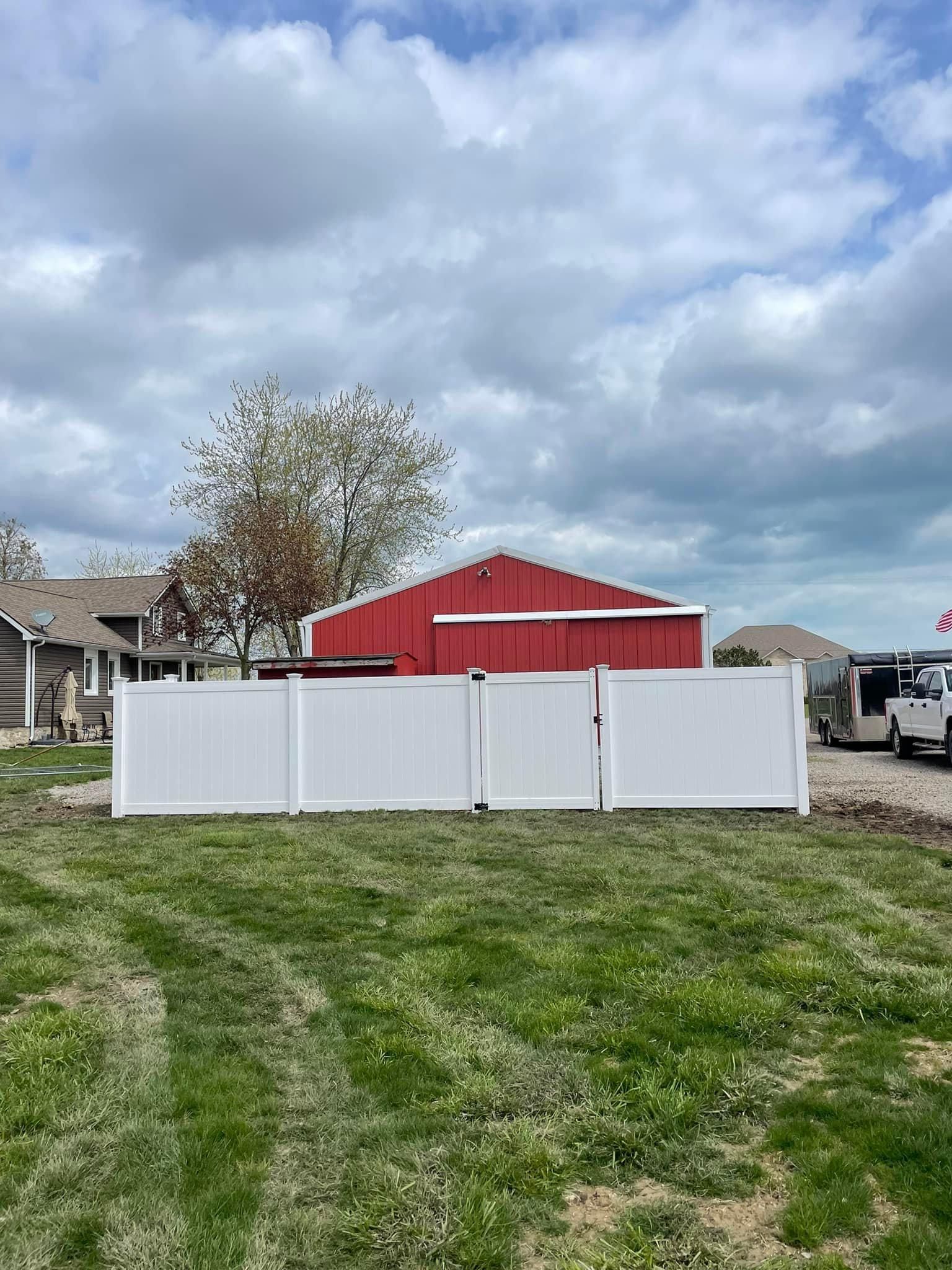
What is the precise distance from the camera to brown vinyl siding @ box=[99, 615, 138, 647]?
104 ft

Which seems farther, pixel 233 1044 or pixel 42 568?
pixel 42 568

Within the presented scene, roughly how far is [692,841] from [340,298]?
45.8 feet

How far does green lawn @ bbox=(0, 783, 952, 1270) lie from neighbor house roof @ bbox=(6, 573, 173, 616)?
26.9 meters

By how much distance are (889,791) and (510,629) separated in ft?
23.0

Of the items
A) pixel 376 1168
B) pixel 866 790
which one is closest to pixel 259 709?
pixel 376 1168

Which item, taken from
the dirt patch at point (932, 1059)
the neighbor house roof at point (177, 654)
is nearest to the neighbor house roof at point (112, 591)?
the neighbor house roof at point (177, 654)

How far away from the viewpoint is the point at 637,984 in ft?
13.4

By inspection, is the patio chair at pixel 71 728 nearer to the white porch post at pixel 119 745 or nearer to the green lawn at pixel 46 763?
the green lawn at pixel 46 763

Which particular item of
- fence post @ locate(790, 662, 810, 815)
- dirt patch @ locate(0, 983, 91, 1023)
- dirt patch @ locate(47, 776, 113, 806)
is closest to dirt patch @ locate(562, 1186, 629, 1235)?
dirt patch @ locate(0, 983, 91, 1023)

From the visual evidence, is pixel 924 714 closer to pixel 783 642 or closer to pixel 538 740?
pixel 538 740

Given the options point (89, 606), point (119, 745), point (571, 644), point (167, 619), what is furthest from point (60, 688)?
point (119, 745)

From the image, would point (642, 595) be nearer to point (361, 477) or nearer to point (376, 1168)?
point (376, 1168)

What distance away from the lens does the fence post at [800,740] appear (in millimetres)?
9352

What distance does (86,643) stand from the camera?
27.8 m
